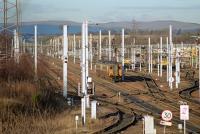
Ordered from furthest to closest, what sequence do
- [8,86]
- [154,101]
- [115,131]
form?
1. [154,101]
2. [8,86]
3. [115,131]

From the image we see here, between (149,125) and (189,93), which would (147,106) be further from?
(149,125)

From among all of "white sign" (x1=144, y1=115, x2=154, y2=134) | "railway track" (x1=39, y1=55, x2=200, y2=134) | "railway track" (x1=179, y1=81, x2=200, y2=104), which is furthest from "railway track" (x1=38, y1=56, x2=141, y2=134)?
"railway track" (x1=179, y1=81, x2=200, y2=104)

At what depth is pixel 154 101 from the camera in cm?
3941

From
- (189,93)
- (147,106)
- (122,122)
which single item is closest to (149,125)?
(122,122)

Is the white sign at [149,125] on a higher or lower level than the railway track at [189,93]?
higher

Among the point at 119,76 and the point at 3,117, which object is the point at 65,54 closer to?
the point at 3,117

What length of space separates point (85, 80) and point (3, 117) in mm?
8822

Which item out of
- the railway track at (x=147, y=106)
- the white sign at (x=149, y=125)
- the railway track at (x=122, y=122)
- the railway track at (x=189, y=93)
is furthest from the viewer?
the railway track at (x=189, y=93)

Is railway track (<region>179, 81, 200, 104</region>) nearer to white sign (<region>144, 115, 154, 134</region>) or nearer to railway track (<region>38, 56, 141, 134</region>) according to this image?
railway track (<region>38, 56, 141, 134</region>)

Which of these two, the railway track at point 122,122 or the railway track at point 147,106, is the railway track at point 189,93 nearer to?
the railway track at point 147,106

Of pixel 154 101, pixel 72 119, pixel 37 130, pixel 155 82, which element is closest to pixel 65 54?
pixel 154 101

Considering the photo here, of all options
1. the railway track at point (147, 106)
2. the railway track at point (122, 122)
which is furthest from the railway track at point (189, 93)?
the railway track at point (122, 122)

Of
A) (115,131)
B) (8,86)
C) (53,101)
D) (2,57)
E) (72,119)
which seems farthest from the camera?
(2,57)

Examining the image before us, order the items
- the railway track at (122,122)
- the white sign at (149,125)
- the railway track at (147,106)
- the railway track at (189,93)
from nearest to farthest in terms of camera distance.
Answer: the white sign at (149,125) → the railway track at (122,122) → the railway track at (147,106) → the railway track at (189,93)
